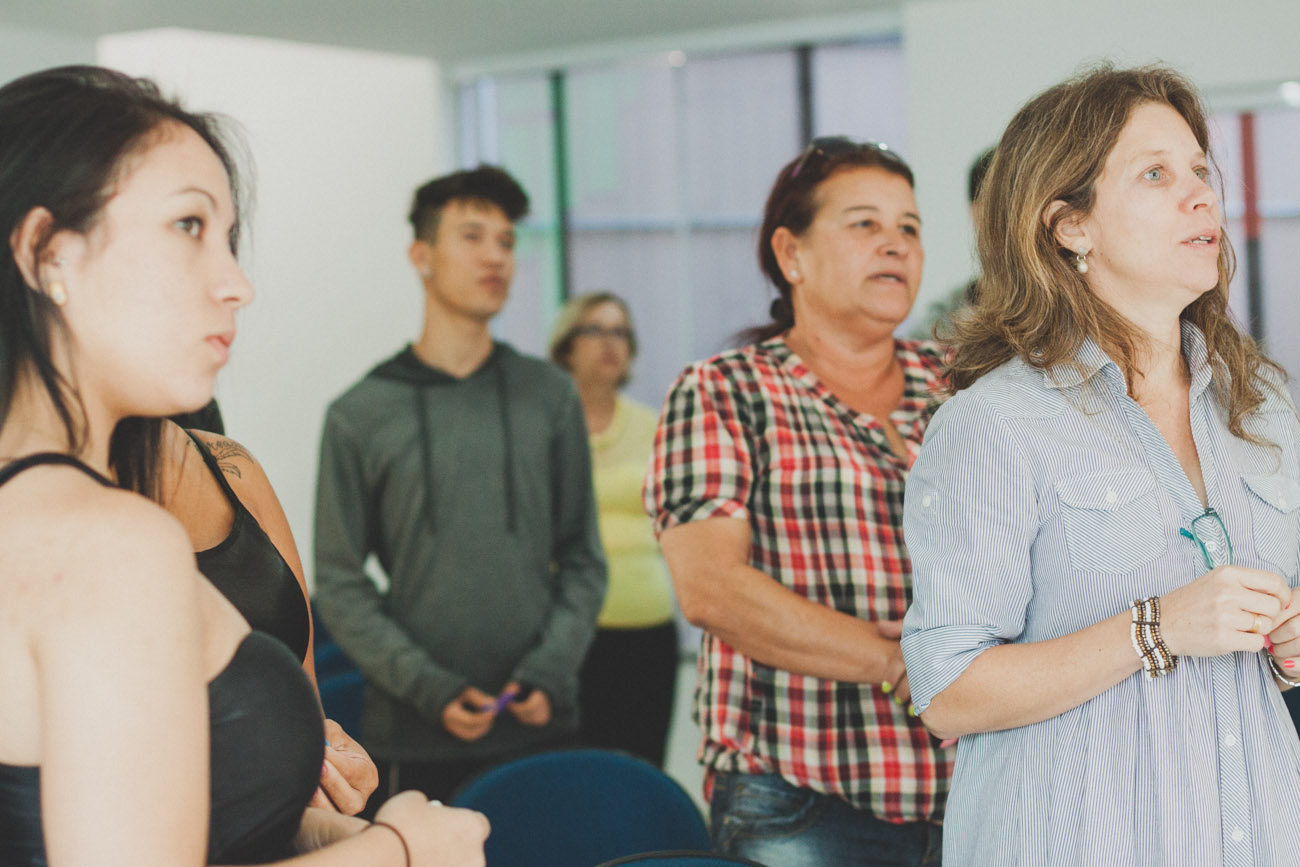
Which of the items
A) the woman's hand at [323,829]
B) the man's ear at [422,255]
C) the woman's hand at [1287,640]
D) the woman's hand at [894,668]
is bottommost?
the woman's hand at [894,668]

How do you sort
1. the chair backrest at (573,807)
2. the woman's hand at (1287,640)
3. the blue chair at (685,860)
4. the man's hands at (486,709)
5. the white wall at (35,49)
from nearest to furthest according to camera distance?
the woman's hand at (1287,640) < the blue chair at (685,860) < the chair backrest at (573,807) < the man's hands at (486,709) < the white wall at (35,49)

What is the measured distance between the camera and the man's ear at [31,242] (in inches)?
38.3

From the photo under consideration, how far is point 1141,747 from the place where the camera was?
1.42 m

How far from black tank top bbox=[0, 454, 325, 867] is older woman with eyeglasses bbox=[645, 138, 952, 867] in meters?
1.01

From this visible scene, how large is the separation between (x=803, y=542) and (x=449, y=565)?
1.26 m

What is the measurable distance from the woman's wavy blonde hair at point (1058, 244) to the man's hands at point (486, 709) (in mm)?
1699

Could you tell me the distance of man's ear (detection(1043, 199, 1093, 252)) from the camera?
62.0 inches

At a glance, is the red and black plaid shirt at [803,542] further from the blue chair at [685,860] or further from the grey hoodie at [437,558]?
the grey hoodie at [437,558]

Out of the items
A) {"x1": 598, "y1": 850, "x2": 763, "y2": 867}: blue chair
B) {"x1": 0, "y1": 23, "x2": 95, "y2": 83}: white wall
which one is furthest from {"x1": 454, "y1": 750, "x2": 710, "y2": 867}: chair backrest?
{"x1": 0, "y1": 23, "x2": 95, "y2": 83}: white wall

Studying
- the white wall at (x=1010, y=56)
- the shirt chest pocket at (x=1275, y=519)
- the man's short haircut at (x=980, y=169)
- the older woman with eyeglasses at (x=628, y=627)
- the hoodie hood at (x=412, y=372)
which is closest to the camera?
the shirt chest pocket at (x=1275, y=519)

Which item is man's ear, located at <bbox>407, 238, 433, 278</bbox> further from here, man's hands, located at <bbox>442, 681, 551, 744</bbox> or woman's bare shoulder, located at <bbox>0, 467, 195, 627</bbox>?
woman's bare shoulder, located at <bbox>0, 467, 195, 627</bbox>

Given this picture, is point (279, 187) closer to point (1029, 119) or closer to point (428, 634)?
point (428, 634)

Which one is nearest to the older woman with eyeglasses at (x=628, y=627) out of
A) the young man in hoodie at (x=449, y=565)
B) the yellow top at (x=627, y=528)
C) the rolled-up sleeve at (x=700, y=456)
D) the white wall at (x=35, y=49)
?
the yellow top at (x=627, y=528)

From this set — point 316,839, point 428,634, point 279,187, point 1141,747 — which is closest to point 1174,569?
point 1141,747
